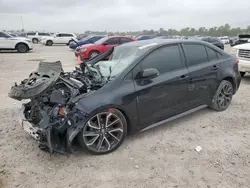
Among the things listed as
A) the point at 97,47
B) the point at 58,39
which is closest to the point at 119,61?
the point at 97,47

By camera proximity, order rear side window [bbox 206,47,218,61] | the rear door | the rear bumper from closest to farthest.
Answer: the rear door
rear side window [bbox 206,47,218,61]
the rear bumper

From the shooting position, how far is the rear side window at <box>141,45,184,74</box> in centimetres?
365

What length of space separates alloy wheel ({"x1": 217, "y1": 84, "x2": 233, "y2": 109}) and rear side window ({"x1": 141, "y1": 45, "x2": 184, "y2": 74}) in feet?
4.26

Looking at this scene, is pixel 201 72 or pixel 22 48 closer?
pixel 201 72

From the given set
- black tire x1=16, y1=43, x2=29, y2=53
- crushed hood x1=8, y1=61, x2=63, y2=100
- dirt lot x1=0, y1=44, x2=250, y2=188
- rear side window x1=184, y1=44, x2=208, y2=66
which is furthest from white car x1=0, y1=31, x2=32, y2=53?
rear side window x1=184, y1=44, x2=208, y2=66

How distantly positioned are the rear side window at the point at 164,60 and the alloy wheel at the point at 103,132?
99 cm

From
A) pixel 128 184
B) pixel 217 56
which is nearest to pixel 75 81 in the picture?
pixel 128 184

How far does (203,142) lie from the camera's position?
3.58 m

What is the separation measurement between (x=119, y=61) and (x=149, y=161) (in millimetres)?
1742

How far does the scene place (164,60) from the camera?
3826 mm

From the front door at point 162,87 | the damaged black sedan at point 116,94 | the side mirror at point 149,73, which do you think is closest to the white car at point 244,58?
the damaged black sedan at point 116,94

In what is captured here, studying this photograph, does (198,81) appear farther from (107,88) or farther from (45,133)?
(45,133)

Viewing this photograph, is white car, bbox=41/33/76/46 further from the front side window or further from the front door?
the front door

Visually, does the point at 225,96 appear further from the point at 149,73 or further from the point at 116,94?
the point at 116,94
